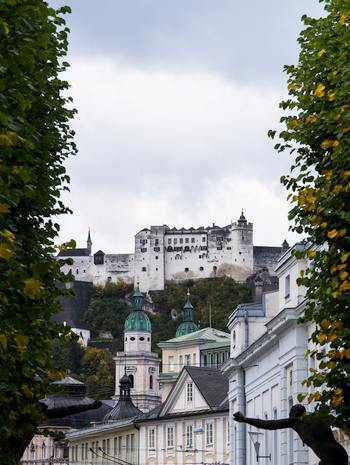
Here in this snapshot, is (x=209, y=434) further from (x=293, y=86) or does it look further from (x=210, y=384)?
(x=293, y=86)

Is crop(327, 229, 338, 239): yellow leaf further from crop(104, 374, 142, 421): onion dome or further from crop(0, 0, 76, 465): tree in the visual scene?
crop(104, 374, 142, 421): onion dome

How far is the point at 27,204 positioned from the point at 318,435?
316 inches

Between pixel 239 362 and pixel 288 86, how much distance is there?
43.3m

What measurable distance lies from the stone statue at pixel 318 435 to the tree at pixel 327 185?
68cm

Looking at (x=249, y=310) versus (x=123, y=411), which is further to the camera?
(x=123, y=411)

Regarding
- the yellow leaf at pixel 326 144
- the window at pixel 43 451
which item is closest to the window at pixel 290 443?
the yellow leaf at pixel 326 144

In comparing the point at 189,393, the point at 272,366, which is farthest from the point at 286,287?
the point at 189,393

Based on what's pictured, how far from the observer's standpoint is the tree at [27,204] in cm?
2150

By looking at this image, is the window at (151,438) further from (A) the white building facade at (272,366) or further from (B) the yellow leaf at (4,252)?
(B) the yellow leaf at (4,252)

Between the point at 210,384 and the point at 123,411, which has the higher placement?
the point at 123,411

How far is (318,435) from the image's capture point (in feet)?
76.8

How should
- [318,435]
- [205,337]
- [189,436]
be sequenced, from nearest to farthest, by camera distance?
[318,435] → [189,436] → [205,337]

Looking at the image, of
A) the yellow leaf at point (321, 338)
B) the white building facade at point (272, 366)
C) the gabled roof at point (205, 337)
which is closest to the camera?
the yellow leaf at point (321, 338)

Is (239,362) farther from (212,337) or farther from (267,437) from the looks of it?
(212,337)
